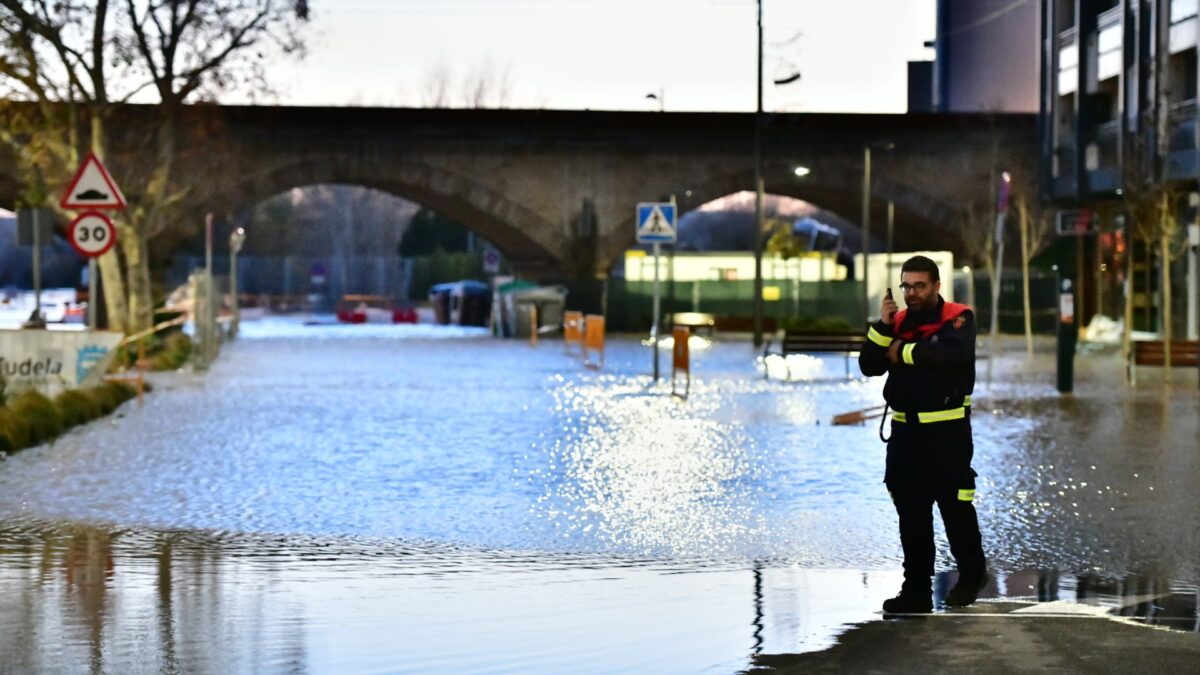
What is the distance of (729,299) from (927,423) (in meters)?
54.2

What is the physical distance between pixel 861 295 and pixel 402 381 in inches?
1251

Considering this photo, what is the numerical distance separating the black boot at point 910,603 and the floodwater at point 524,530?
0.62ft

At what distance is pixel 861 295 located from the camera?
59562 millimetres

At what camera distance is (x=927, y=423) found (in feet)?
29.6

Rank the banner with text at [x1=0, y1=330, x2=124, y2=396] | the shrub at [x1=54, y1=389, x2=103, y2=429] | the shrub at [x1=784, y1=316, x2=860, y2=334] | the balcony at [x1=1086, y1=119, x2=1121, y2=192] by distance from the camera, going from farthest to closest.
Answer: the shrub at [x1=784, y1=316, x2=860, y2=334], the balcony at [x1=1086, y1=119, x2=1121, y2=192], the banner with text at [x1=0, y1=330, x2=124, y2=396], the shrub at [x1=54, y1=389, x2=103, y2=429]

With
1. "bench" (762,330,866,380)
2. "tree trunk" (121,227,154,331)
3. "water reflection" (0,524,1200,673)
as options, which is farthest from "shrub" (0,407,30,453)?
"tree trunk" (121,227,154,331)

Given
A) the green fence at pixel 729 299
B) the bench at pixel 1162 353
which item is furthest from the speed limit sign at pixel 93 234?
the green fence at pixel 729 299

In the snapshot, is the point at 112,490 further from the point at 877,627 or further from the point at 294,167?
the point at 294,167

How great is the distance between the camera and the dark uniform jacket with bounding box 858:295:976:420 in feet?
29.2

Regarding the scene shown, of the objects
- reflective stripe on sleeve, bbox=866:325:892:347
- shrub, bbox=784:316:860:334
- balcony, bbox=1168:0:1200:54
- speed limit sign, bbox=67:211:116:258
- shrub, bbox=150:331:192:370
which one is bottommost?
shrub, bbox=150:331:192:370

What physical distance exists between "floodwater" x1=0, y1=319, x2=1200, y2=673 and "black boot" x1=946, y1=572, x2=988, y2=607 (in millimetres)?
375

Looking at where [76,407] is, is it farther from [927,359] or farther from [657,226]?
[927,359]

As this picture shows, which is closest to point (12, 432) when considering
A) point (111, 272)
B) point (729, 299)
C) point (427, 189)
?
point (111, 272)

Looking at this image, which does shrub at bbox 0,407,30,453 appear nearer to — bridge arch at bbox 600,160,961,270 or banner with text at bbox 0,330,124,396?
banner with text at bbox 0,330,124,396
